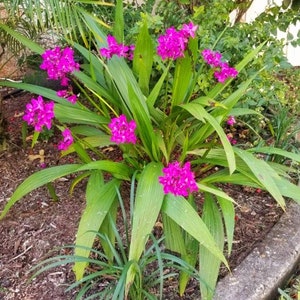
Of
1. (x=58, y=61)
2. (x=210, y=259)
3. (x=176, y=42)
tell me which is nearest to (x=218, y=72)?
(x=176, y=42)

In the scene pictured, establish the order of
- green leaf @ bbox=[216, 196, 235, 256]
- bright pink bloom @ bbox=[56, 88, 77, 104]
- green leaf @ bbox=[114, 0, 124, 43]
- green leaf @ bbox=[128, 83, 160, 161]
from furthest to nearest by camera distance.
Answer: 1. green leaf @ bbox=[114, 0, 124, 43]
2. bright pink bloom @ bbox=[56, 88, 77, 104]
3. green leaf @ bbox=[128, 83, 160, 161]
4. green leaf @ bbox=[216, 196, 235, 256]

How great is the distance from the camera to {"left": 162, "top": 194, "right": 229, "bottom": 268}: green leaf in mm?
1865

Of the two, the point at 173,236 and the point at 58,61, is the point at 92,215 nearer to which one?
the point at 173,236

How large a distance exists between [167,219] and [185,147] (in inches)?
13.0

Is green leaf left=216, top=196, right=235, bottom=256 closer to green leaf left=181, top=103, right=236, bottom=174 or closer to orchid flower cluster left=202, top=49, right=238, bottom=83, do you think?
green leaf left=181, top=103, right=236, bottom=174

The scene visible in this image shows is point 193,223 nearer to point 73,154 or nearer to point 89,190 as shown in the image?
point 89,190

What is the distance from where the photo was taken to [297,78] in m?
3.88

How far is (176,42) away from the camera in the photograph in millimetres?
2031

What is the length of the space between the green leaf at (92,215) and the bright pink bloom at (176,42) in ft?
1.89

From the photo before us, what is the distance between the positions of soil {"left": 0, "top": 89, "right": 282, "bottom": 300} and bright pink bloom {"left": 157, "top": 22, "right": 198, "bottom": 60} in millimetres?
856

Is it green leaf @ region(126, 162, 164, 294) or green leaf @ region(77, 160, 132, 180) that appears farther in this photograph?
green leaf @ region(77, 160, 132, 180)

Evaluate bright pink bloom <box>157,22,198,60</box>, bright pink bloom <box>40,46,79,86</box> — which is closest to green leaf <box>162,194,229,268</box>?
bright pink bloom <box>157,22,198,60</box>

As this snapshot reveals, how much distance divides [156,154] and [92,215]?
418 millimetres

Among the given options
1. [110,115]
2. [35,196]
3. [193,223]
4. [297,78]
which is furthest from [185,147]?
[297,78]
